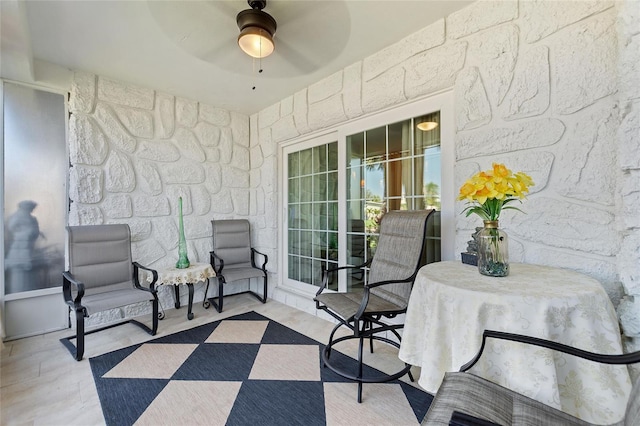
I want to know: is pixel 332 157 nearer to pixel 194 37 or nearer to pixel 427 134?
pixel 427 134

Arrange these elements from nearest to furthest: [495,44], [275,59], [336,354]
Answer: [495,44]
[336,354]
[275,59]

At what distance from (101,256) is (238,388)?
1.96 meters

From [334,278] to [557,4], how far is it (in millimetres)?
2693

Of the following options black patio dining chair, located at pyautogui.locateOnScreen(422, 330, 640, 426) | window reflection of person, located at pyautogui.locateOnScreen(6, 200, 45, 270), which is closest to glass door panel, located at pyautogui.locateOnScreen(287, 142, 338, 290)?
black patio dining chair, located at pyautogui.locateOnScreen(422, 330, 640, 426)

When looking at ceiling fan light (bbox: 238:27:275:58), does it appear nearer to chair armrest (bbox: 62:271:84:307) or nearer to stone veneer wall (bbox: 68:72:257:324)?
stone veneer wall (bbox: 68:72:257:324)

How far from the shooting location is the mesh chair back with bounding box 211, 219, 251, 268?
3555mm

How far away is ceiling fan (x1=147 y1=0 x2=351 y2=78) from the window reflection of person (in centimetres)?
212

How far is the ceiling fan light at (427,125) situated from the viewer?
2229mm

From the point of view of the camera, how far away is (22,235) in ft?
8.34

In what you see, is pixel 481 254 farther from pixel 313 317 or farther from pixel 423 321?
pixel 313 317

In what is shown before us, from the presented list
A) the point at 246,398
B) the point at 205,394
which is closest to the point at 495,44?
the point at 246,398

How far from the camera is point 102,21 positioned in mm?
2062

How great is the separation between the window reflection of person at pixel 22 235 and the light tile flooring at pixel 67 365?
72 cm

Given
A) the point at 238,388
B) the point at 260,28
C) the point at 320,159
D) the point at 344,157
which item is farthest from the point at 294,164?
the point at 238,388
